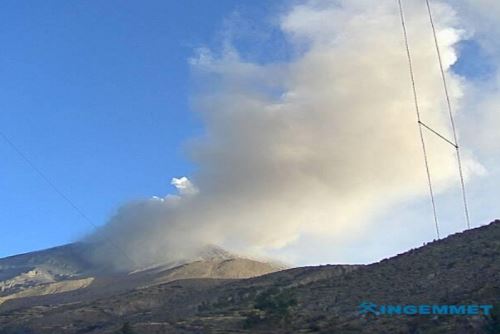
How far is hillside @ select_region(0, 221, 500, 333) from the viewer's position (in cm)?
5297

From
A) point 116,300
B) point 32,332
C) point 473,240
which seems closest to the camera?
point 473,240

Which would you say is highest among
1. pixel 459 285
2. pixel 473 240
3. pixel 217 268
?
Answer: pixel 217 268

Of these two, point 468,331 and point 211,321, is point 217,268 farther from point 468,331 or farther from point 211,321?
point 468,331

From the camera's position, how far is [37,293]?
16512 cm

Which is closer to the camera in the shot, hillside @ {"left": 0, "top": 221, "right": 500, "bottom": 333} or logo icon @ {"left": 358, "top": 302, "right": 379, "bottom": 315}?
hillside @ {"left": 0, "top": 221, "right": 500, "bottom": 333}

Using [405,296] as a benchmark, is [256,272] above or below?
above

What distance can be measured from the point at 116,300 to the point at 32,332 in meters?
23.5

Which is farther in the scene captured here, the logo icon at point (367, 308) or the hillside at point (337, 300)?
the logo icon at point (367, 308)

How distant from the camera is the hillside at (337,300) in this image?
174 feet

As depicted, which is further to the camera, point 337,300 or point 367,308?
point 337,300

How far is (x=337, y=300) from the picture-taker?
6419 centimetres

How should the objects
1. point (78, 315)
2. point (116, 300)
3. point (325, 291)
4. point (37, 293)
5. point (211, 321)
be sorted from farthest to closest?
point (37, 293), point (116, 300), point (78, 315), point (325, 291), point (211, 321)

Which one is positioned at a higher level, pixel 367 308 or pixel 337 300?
pixel 337 300

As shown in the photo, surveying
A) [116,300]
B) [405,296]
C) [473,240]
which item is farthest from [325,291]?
[116,300]
